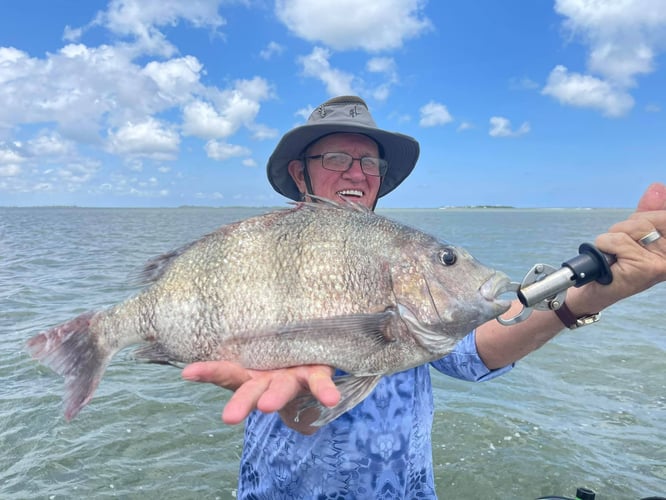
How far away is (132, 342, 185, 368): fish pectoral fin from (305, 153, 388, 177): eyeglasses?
1639mm

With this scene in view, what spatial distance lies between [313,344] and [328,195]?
1374mm

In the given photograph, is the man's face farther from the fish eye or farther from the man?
the fish eye

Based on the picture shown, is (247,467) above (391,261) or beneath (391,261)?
A: beneath

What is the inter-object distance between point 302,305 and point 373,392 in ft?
2.40

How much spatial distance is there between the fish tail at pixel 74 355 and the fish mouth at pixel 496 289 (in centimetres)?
192

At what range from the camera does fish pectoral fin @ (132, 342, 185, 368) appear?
7.51 ft

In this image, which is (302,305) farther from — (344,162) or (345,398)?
(344,162)

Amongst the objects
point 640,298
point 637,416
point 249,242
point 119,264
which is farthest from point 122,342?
point 119,264

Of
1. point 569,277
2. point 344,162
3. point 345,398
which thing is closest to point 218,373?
point 345,398

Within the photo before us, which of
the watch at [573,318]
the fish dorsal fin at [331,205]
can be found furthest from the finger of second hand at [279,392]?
the watch at [573,318]

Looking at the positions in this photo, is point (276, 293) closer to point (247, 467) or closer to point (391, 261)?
point (391, 261)

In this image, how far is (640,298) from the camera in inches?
579

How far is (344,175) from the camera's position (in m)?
3.26

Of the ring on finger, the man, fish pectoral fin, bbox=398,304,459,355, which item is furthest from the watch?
fish pectoral fin, bbox=398,304,459,355
